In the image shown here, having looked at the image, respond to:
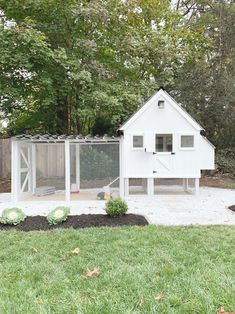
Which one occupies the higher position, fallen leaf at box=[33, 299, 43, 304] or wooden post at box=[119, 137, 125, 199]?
wooden post at box=[119, 137, 125, 199]

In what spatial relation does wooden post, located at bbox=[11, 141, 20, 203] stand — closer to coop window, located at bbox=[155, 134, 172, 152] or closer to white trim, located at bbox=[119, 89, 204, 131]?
white trim, located at bbox=[119, 89, 204, 131]

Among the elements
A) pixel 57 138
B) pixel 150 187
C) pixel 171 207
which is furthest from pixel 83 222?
pixel 150 187

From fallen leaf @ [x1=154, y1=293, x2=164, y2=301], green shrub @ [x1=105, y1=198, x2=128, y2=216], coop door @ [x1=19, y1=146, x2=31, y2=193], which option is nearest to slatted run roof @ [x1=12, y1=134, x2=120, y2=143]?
coop door @ [x1=19, y1=146, x2=31, y2=193]

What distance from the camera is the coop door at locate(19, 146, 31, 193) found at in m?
10.3

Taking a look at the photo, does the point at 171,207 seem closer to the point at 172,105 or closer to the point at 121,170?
the point at 121,170

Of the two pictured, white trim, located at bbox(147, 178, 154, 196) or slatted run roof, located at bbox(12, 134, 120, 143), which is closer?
slatted run roof, located at bbox(12, 134, 120, 143)

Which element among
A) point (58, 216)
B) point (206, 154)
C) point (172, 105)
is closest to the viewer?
point (58, 216)

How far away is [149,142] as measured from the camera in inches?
412

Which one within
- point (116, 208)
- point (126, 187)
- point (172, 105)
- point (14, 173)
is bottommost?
point (126, 187)

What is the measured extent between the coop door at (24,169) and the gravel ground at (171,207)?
27.1 inches

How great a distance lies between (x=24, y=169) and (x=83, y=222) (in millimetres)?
4892

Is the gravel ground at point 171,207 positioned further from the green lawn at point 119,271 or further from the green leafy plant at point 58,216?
the green leafy plant at point 58,216

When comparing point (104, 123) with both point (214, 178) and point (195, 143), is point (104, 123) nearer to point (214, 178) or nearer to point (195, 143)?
point (195, 143)

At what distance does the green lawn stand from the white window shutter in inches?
200
